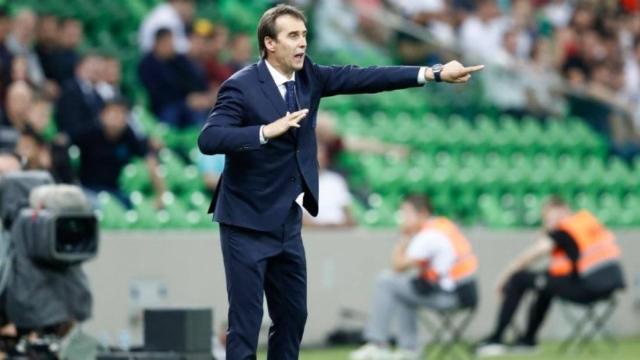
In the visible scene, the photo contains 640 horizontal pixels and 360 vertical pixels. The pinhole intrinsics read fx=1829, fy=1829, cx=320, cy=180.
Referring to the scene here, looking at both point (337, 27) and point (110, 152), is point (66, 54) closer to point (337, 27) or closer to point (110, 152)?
point (110, 152)

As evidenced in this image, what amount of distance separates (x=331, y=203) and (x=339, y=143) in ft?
3.92

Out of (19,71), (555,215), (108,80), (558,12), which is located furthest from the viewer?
(558,12)

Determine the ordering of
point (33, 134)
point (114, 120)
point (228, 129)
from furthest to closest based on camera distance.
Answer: point (114, 120), point (33, 134), point (228, 129)

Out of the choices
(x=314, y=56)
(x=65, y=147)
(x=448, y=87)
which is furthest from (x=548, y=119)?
(x=65, y=147)

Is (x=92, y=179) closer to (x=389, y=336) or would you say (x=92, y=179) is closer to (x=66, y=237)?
(x=389, y=336)

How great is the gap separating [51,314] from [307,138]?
286 centimetres

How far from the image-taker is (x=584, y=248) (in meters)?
16.5

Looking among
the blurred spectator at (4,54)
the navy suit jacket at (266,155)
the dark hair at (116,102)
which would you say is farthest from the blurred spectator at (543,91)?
the navy suit jacket at (266,155)

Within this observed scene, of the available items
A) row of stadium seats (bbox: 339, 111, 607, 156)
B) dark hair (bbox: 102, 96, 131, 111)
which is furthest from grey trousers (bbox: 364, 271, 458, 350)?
row of stadium seats (bbox: 339, 111, 607, 156)

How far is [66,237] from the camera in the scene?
Result: 11273mm

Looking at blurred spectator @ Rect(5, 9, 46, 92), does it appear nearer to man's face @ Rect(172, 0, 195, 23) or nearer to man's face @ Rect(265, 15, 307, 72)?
man's face @ Rect(172, 0, 195, 23)

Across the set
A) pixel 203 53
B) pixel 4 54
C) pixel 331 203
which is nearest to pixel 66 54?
pixel 4 54

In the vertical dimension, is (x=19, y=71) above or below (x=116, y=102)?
above

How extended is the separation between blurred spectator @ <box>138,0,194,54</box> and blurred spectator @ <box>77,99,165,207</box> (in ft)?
6.67
